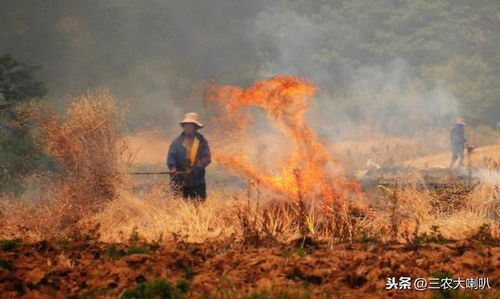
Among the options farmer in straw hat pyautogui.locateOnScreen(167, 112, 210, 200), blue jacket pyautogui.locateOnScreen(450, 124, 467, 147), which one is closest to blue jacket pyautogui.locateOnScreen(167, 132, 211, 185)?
farmer in straw hat pyautogui.locateOnScreen(167, 112, 210, 200)

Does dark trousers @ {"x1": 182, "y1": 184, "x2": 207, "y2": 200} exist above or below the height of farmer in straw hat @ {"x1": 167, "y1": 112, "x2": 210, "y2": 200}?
below

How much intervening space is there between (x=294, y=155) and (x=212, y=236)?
212cm

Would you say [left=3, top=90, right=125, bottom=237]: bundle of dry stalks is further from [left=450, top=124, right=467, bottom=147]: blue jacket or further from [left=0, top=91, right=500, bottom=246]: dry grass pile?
[left=450, top=124, right=467, bottom=147]: blue jacket

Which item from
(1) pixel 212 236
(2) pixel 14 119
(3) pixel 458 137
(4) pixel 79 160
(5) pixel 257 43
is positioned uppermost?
(5) pixel 257 43

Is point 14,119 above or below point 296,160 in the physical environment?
above

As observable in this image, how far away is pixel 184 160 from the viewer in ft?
37.3

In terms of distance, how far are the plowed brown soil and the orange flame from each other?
6.27 ft

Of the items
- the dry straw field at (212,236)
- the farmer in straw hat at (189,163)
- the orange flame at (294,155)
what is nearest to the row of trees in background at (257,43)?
the farmer in straw hat at (189,163)

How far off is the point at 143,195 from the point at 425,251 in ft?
17.2

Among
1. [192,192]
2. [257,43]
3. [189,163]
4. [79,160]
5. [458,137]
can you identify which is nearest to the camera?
[79,160]

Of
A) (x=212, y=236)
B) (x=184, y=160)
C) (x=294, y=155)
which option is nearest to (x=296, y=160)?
(x=294, y=155)

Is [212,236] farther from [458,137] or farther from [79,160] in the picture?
[458,137]

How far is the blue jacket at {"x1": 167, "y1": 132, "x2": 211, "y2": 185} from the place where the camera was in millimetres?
11227

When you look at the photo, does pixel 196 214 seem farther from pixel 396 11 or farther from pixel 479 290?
pixel 396 11
